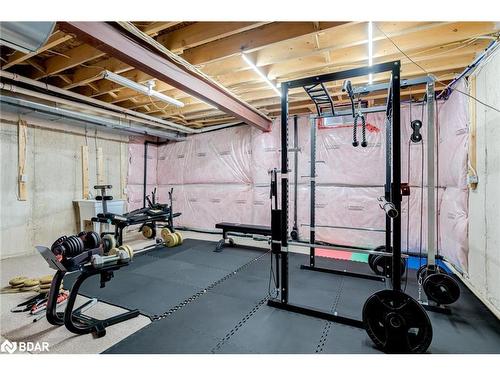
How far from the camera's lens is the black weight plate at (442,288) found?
97.1 inches

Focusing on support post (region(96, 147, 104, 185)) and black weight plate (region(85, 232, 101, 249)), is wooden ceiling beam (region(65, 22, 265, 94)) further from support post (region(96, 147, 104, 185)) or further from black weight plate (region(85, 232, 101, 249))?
support post (region(96, 147, 104, 185))

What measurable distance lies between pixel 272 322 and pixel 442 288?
1765 millimetres

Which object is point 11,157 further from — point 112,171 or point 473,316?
point 473,316

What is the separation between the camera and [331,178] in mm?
5082

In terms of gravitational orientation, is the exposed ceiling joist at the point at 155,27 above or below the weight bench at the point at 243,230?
above

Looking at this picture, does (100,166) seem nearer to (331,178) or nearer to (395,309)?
(331,178)

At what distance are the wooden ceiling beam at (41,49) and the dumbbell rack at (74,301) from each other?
1.95m

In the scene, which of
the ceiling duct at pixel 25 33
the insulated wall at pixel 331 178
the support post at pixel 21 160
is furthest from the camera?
the support post at pixel 21 160

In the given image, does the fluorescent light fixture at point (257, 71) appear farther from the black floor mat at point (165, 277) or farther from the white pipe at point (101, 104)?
the white pipe at point (101, 104)

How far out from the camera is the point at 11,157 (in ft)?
14.6

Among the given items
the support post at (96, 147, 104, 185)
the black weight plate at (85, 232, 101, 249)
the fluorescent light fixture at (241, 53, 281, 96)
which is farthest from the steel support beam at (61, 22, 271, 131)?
the support post at (96, 147, 104, 185)

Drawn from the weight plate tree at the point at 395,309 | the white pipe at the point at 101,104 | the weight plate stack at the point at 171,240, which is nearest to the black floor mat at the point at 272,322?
the weight plate tree at the point at 395,309

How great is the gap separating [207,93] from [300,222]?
3279mm

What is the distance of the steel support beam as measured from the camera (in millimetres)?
2199
